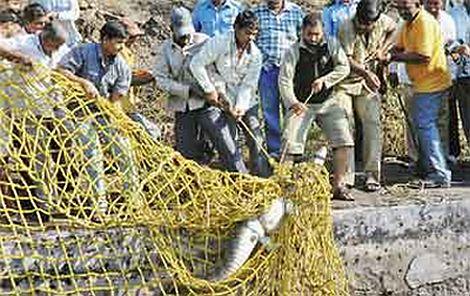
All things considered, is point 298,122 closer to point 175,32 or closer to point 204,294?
point 175,32

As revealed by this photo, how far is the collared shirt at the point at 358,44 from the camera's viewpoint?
9469mm

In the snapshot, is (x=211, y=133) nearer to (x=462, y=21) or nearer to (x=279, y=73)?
(x=279, y=73)

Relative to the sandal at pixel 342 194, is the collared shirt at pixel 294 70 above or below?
above

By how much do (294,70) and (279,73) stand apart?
0.23m

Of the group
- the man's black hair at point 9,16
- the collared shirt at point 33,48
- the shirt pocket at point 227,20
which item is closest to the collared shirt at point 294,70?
the shirt pocket at point 227,20

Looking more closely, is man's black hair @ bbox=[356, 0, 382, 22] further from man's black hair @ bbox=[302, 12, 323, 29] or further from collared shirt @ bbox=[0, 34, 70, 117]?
Answer: collared shirt @ bbox=[0, 34, 70, 117]

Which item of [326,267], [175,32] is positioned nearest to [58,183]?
[326,267]

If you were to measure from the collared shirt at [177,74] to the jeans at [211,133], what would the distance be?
93 mm

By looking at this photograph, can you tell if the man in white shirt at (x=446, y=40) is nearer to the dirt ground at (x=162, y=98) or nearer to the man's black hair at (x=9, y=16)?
the dirt ground at (x=162, y=98)

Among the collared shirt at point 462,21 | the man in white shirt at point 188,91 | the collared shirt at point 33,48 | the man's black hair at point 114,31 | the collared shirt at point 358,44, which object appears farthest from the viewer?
the collared shirt at point 462,21

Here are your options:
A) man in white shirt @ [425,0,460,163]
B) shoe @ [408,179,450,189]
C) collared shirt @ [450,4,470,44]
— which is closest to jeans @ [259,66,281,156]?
shoe @ [408,179,450,189]

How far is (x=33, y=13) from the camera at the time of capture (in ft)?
27.6

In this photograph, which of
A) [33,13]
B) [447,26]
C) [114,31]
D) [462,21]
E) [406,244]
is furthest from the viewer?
[462,21]

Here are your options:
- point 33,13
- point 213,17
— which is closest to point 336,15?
point 213,17
